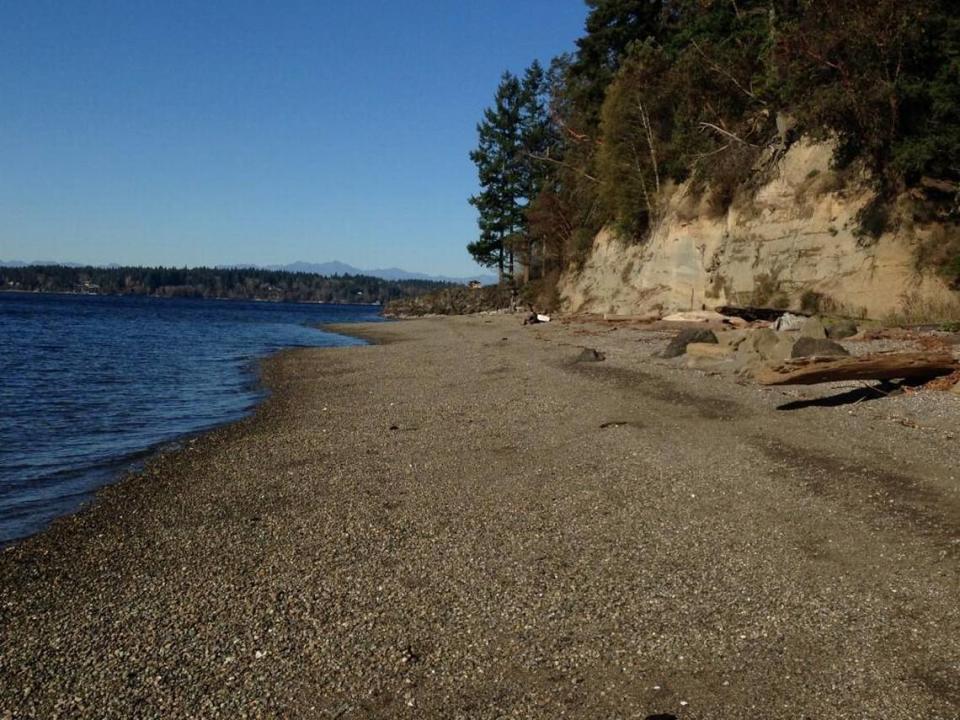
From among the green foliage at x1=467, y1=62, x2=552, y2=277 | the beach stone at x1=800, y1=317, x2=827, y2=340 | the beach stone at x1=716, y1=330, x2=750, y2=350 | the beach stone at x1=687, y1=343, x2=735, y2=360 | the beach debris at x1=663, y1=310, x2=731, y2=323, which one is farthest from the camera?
the green foliage at x1=467, y1=62, x2=552, y2=277

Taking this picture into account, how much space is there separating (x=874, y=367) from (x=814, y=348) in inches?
109

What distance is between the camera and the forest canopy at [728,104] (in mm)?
20188

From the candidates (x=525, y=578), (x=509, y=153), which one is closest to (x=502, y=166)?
(x=509, y=153)

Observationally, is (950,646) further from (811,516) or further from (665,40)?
(665,40)

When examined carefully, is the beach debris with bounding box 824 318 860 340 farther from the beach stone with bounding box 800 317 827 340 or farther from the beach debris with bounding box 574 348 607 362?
the beach debris with bounding box 574 348 607 362

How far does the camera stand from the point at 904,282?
2128cm

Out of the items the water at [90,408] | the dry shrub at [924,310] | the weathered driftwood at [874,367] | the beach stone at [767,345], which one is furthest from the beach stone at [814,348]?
the water at [90,408]

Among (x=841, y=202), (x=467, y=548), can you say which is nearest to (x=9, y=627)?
(x=467, y=548)

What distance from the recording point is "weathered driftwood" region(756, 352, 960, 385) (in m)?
10.9

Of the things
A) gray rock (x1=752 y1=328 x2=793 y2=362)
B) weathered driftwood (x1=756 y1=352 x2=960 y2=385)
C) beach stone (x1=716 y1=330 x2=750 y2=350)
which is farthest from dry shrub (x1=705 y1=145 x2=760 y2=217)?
weathered driftwood (x1=756 y1=352 x2=960 y2=385)

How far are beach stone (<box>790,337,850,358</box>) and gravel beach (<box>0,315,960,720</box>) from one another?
2.83m

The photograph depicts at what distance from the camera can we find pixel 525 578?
559 cm

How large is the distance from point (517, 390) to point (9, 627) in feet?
35.7

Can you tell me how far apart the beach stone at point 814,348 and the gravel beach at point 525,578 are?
2826mm
